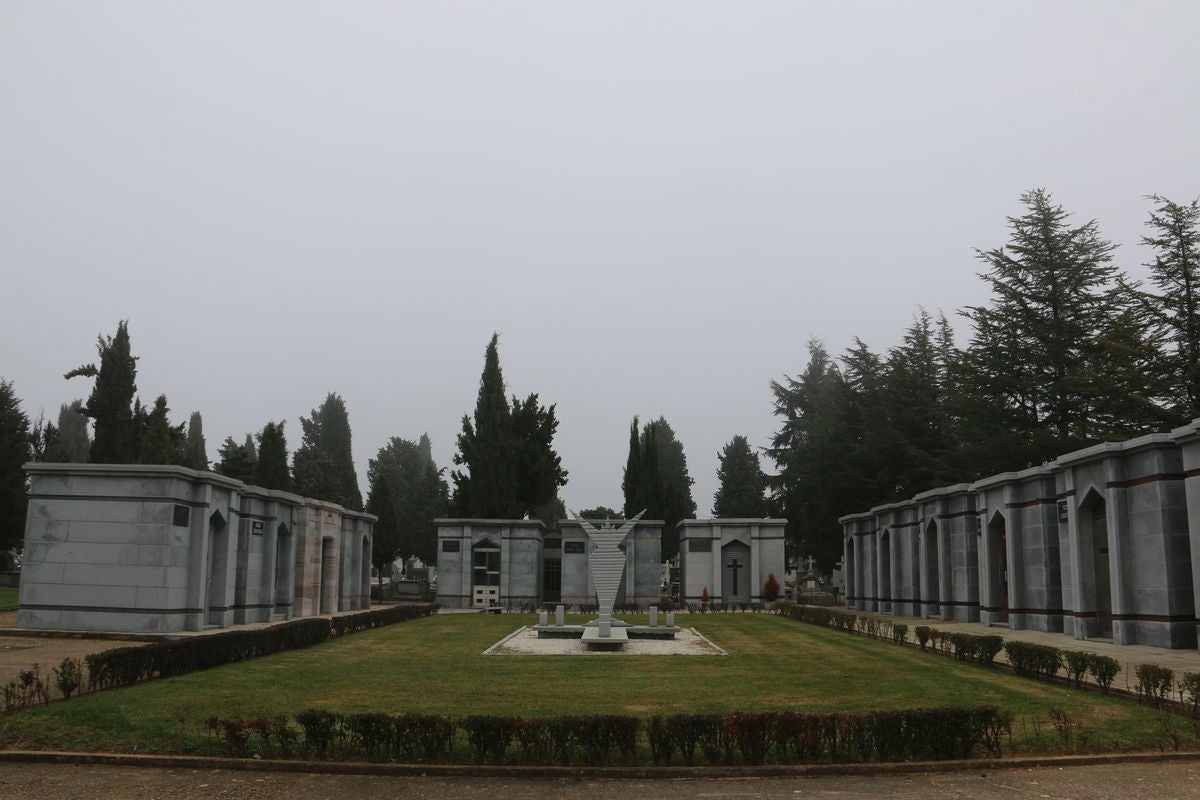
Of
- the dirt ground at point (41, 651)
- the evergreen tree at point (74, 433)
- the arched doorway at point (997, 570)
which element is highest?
the evergreen tree at point (74, 433)

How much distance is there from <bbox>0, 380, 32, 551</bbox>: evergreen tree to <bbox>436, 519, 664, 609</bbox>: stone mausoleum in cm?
2168

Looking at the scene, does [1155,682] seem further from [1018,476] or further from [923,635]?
[1018,476]

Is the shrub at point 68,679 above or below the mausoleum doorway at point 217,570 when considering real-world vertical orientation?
below

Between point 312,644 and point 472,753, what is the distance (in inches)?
609

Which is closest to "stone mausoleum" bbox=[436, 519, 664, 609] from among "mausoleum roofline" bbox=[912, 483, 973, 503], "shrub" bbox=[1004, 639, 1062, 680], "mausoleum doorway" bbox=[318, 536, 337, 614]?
"mausoleum doorway" bbox=[318, 536, 337, 614]

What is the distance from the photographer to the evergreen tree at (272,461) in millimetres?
55219

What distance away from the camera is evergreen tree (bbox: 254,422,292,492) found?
55.2 metres

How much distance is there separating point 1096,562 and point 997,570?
6.73 meters

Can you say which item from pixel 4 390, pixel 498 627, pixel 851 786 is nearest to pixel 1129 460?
pixel 851 786

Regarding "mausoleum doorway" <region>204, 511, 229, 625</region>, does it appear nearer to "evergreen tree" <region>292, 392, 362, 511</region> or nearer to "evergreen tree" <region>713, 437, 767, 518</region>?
"evergreen tree" <region>292, 392, 362, 511</region>

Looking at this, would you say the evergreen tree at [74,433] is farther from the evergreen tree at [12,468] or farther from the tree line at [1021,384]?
the tree line at [1021,384]

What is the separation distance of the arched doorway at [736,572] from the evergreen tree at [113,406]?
A: 1275 inches

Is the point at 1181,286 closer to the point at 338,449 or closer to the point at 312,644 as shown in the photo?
the point at 312,644

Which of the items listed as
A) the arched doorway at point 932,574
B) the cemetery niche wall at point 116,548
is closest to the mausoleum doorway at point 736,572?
the arched doorway at point 932,574
